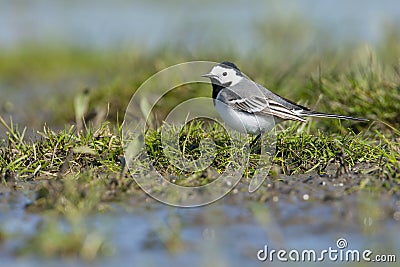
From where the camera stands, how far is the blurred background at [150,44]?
9625 mm

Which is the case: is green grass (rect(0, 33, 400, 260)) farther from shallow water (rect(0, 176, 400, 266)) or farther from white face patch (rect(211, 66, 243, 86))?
white face patch (rect(211, 66, 243, 86))

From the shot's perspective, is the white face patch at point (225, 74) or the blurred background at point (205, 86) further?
the white face patch at point (225, 74)

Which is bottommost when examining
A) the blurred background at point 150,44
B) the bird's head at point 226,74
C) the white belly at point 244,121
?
the blurred background at point 150,44

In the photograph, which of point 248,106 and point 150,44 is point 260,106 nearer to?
point 248,106

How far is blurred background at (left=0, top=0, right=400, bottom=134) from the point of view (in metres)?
9.62

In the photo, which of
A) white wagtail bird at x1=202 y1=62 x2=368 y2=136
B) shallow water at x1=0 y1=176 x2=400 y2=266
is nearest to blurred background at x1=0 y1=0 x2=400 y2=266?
shallow water at x1=0 y1=176 x2=400 y2=266

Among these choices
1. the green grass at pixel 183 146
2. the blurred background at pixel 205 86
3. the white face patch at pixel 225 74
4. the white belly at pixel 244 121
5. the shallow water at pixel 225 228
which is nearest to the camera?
the shallow water at pixel 225 228

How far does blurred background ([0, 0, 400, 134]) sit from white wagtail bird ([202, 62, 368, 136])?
4.05ft

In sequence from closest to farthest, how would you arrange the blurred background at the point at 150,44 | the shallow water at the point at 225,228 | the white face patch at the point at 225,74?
the shallow water at the point at 225,228 → the white face patch at the point at 225,74 → the blurred background at the point at 150,44

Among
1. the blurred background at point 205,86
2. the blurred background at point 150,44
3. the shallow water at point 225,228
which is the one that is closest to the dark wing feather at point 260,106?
the blurred background at point 205,86

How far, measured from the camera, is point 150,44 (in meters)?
12.5

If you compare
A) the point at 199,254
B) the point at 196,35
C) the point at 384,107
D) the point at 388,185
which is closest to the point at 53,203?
the point at 199,254

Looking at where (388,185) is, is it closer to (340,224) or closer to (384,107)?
(340,224)

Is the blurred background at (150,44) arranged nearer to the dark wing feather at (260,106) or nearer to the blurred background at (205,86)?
the blurred background at (205,86)
